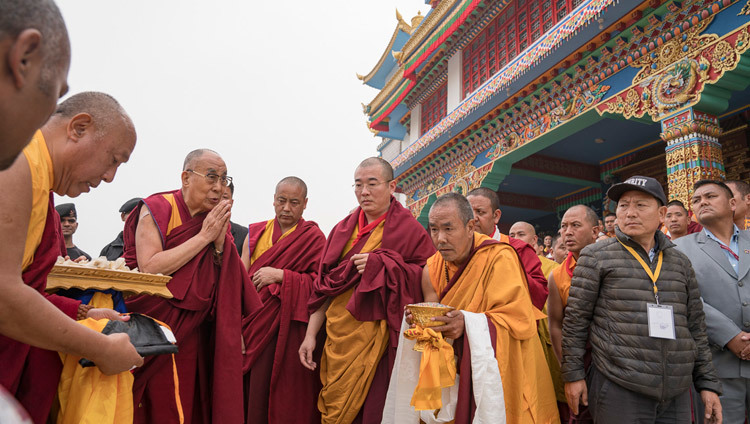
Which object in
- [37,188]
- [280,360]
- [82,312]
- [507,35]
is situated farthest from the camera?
[507,35]

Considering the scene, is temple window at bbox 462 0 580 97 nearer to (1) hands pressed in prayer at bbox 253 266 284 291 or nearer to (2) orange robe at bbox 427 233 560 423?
(2) orange robe at bbox 427 233 560 423

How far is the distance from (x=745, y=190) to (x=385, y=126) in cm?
1360

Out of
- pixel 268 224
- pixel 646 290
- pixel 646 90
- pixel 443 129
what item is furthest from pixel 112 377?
pixel 443 129

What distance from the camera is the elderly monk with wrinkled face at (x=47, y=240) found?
1117 millimetres

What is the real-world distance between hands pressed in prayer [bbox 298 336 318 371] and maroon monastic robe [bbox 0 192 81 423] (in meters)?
1.49

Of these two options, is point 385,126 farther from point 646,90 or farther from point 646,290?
point 646,290

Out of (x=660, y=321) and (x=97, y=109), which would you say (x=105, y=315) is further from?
(x=660, y=321)

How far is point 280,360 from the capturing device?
294 cm

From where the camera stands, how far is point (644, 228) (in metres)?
2.42

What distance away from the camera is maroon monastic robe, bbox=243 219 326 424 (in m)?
2.93

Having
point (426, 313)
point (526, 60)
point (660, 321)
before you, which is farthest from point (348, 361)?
point (526, 60)

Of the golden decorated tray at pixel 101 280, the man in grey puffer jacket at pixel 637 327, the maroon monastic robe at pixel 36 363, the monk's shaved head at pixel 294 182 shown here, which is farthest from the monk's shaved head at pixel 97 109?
the man in grey puffer jacket at pixel 637 327

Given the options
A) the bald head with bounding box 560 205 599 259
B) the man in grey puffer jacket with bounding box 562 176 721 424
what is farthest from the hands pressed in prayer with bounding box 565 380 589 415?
the bald head with bounding box 560 205 599 259

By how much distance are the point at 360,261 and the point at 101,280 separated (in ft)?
4.63
